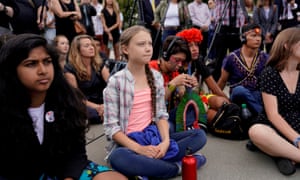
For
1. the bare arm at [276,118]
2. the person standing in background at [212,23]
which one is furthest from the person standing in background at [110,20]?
the bare arm at [276,118]

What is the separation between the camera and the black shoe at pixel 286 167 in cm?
253

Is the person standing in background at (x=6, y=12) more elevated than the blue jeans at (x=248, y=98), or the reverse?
the person standing in background at (x=6, y=12)

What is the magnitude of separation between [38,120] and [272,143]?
160 centimetres

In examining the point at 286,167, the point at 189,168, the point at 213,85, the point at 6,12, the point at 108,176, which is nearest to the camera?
the point at 108,176

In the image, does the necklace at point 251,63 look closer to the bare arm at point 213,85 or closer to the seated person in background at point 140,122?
the bare arm at point 213,85

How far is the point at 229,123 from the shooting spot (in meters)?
3.28

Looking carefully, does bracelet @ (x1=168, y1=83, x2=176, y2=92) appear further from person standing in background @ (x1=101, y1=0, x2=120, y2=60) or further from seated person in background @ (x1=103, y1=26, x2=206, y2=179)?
person standing in background @ (x1=101, y1=0, x2=120, y2=60)

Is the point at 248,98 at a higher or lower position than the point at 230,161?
higher

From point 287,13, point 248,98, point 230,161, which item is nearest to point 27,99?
point 230,161

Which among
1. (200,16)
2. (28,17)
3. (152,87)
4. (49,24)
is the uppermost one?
(28,17)

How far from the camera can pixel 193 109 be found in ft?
10.1

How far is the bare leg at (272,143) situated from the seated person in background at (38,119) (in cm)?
115

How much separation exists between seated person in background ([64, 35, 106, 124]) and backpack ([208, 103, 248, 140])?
1225mm

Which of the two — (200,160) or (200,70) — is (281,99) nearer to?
(200,160)
